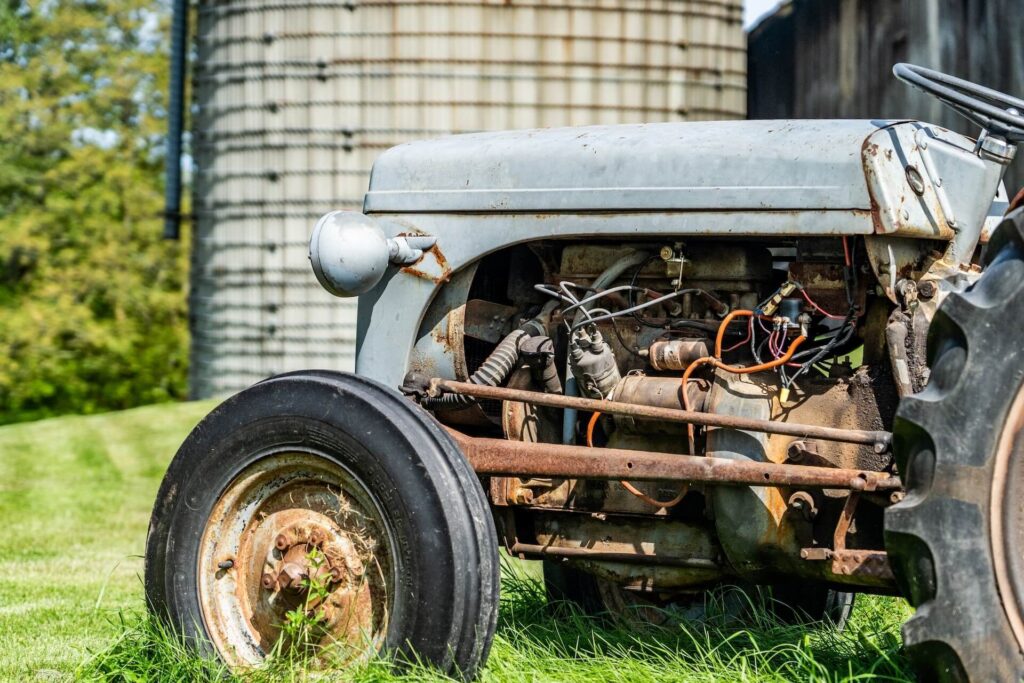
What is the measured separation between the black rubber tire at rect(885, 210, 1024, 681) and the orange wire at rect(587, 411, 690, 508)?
2.92 feet

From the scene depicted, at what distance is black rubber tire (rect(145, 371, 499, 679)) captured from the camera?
12.1 feet

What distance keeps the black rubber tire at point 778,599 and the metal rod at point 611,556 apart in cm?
38

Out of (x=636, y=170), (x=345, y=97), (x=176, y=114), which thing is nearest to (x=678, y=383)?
(x=636, y=170)

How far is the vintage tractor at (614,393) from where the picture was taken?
3.72m

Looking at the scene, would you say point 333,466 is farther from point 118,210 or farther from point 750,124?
point 118,210

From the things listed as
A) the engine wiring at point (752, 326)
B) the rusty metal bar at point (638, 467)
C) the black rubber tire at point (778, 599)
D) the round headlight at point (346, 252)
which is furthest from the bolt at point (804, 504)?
the round headlight at point (346, 252)

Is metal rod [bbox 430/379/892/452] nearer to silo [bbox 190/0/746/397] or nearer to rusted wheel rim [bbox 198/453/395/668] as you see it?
rusted wheel rim [bbox 198/453/395/668]

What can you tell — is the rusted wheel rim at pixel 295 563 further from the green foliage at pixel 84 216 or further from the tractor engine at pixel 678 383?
the green foliage at pixel 84 216

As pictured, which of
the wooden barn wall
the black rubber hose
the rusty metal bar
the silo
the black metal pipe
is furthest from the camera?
the black metal pipe

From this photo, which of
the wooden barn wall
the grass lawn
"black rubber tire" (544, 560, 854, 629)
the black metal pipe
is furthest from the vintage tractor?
the black metal pipe

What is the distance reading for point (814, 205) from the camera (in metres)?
3.79

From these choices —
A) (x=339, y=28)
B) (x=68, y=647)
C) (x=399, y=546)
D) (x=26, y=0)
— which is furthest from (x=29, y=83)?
(x=399, y=546)

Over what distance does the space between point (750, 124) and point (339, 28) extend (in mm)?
10225

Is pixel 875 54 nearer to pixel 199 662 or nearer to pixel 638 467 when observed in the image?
pixel 638 467
